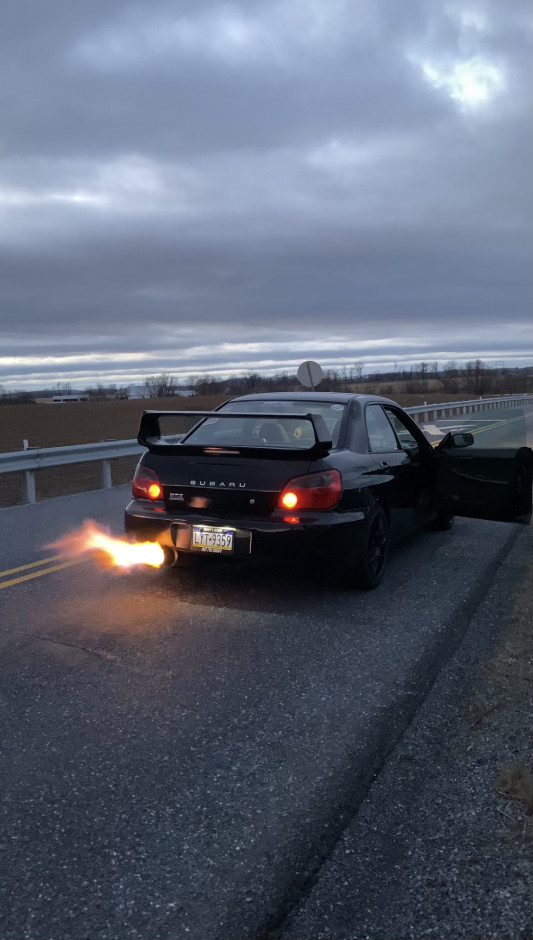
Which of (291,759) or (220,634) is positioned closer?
(291,759)

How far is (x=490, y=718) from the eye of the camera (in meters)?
3.36

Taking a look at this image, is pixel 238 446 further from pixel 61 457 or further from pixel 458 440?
pixel 61 457

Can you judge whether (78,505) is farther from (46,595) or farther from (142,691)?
(142,691)

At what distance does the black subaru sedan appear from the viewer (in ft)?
16.4

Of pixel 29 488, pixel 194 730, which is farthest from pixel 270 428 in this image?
pixel 29 488

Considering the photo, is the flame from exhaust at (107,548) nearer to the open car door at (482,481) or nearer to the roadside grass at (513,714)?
the roadside grass at (513,714)

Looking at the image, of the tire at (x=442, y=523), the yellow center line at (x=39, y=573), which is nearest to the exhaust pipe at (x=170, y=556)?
the yellow center line at (x=39, y=573)

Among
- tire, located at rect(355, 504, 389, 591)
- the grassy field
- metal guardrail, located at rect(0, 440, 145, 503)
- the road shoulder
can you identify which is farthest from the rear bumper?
the grassy field

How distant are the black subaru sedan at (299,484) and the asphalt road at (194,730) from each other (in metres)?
0.38

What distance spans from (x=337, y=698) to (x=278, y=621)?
4.10 ft

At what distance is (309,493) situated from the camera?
16.3 feet

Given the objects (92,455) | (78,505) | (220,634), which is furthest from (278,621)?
(92,455)

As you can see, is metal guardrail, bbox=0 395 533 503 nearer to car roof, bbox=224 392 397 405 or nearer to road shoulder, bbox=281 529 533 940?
car roof, bbox=224 392 397 405

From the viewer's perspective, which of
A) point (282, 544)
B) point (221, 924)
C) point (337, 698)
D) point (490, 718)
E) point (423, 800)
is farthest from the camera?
point (282, 544)
